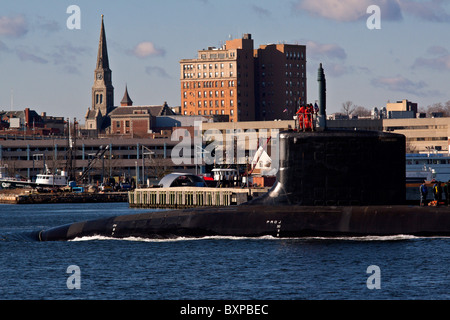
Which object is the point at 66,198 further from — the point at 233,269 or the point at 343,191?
the point at 233,269

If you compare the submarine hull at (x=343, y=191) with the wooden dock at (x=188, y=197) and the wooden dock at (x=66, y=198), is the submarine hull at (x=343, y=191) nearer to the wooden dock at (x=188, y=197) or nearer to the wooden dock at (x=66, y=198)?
the wooden dock at (x=188, y=197)

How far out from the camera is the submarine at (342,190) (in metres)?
36.2

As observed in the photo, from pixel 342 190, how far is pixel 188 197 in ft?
158

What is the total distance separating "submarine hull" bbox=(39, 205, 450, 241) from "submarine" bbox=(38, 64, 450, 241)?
41 millimetres

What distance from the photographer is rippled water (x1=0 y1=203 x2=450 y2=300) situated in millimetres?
28797

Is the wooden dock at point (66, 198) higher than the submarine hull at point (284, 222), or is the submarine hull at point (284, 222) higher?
the submarine hull at point (284, 222)

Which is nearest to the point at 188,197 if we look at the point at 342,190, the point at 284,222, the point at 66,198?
the point at 66,198

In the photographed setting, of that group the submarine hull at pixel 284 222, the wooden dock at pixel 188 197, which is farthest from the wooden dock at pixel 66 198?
the submarine hull at pixel 284 222

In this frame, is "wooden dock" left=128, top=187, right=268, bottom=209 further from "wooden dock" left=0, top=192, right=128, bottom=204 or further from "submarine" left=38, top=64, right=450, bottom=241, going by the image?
"submarine" left=38, top=64, right=450, bottom=241

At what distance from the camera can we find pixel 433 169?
3450 inches

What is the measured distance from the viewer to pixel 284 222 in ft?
123

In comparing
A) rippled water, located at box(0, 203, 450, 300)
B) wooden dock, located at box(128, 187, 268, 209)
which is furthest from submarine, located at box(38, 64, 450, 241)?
wooden dock, located at box(128, 187, 268, 209)

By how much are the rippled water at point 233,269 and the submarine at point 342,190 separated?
28.1 inches
